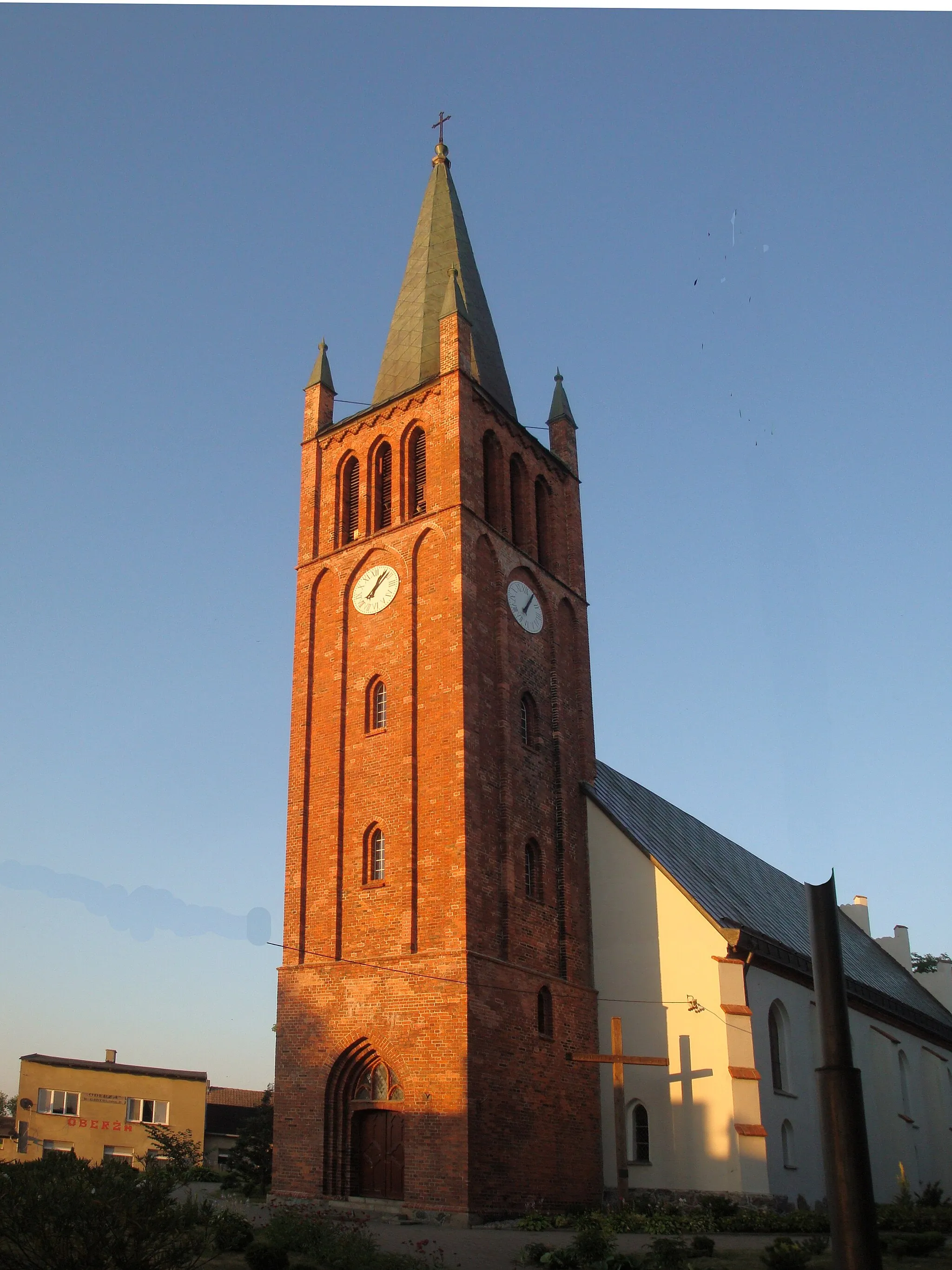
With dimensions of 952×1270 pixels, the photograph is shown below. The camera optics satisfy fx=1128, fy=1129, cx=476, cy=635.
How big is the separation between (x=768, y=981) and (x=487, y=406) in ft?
54.8

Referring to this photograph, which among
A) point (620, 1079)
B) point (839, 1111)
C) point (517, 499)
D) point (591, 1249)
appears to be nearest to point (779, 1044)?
point (620, 1079)

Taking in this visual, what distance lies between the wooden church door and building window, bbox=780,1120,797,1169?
9.21m

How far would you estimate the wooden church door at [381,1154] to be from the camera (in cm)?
2350

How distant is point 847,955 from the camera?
41906 mm

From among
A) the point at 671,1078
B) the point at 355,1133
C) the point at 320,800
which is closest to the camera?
the point at 355,1133

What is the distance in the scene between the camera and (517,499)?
105 ft

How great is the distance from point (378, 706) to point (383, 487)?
653cm

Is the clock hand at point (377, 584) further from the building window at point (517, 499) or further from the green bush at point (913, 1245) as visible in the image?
the green bush at point (913, 1245)

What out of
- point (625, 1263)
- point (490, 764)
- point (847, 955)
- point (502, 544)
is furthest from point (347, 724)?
point (847, 955)

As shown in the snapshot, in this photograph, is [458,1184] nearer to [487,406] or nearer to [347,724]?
[347,724]

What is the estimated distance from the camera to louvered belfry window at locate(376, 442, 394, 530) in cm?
3045

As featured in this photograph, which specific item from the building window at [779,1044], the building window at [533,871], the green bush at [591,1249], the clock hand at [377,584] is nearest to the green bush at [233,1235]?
the green bush at [591,1249]

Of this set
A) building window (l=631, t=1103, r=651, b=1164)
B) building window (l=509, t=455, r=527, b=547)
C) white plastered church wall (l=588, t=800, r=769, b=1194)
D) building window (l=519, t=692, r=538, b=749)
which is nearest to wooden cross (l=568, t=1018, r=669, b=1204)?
building window (l=631, t=1103, r=651, b=1164)

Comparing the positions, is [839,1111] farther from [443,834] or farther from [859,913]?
[859,913]
